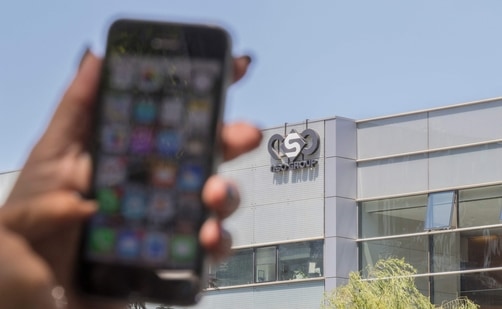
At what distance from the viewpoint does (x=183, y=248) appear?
154 cm

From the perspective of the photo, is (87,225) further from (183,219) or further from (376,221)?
(376,221)

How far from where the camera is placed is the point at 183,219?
1.56m

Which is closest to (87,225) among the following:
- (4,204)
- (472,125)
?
(4,204)

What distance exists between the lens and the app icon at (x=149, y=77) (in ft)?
5.37

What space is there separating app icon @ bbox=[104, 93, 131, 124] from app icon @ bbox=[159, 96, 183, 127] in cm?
5

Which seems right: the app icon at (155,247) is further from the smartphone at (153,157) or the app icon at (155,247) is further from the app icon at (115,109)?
the app icon at (115,109)

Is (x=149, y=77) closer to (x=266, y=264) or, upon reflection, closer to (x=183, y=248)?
(x=183, y=248)

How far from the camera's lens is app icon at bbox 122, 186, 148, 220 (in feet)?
5.10

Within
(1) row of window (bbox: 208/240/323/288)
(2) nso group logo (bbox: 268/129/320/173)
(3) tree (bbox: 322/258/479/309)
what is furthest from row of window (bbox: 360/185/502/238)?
(3) tree (bbox: 322/258/479/309)

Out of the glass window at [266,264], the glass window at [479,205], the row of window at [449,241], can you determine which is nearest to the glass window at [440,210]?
the row of window at [449,241]

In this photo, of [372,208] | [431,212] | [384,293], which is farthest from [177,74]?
[372,208]

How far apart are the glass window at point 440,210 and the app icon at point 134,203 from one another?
27.5m

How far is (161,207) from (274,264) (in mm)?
30429

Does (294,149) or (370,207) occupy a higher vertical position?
(294,149)
